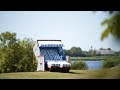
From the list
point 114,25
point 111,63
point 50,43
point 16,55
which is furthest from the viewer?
point 16,55

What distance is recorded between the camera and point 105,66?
644 cm

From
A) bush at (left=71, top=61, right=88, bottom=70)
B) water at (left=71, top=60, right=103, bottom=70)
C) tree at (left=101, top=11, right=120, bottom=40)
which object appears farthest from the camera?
bush at (left=71, top=61, right=88, bottom=70)

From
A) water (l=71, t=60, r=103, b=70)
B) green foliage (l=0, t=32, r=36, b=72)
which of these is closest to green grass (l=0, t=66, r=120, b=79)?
water (l=71, t=60, r=103, b=70)

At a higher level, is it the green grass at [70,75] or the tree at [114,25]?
the tree at [114,25]

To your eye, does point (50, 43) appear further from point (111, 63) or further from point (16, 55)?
point (111, 63)

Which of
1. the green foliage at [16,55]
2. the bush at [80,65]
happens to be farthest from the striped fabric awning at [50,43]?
the bush at [80,65]

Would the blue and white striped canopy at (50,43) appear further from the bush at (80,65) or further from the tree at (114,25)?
the tree at (114,25)

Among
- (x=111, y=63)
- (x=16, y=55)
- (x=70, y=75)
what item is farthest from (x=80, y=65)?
(x=16, y=55)

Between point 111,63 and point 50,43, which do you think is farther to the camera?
point 50,43

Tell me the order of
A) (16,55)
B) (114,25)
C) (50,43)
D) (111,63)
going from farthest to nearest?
(16,55), (50,43), (111,63), (114,25)

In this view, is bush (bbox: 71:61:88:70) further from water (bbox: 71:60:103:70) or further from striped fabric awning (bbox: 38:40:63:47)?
striped fabric awning (bbox: 38:40:63:47)

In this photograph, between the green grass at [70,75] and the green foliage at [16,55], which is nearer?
the green grass at [70,75]
